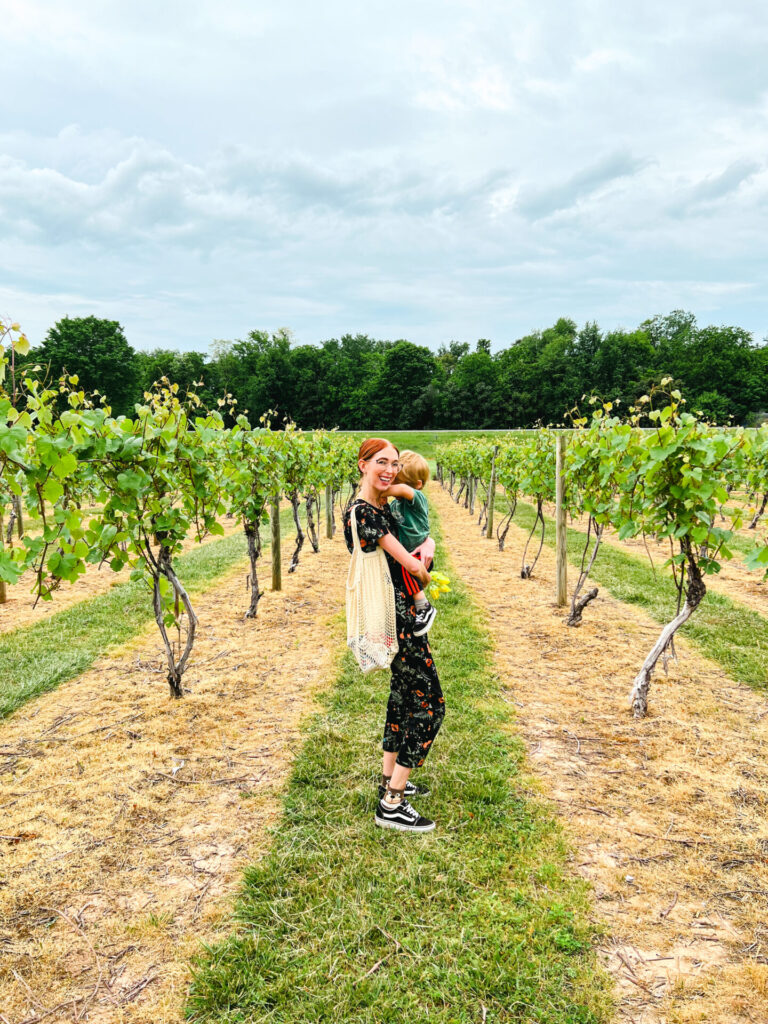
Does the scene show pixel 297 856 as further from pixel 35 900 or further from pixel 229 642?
pixel 229 642

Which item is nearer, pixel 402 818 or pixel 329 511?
pixel 402 818

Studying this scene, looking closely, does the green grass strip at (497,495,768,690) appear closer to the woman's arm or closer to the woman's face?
the woman's arm

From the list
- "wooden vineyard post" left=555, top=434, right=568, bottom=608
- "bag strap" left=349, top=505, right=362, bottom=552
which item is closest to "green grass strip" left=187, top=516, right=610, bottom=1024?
"bag strap" left=349, top=505, right=362, bottom=552

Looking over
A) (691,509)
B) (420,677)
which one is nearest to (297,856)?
(420,677)

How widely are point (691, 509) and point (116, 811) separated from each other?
14.4 ft

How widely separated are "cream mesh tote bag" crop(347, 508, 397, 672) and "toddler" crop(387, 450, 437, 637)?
14 cm

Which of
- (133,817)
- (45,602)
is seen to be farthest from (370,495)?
(45,602)

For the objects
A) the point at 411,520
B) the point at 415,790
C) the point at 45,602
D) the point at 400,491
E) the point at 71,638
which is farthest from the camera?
the point at 45,602

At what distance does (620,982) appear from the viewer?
86.9 inches

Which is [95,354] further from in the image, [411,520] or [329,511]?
[411,520]

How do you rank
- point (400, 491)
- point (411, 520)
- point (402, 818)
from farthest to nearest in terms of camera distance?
point (402, 818) < point (411, 520) < point (400, 491)

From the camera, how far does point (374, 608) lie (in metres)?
2.75

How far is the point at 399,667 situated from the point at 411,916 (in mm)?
1099

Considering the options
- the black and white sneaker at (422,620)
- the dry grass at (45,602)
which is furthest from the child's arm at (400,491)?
the dry grass at (45,602)
